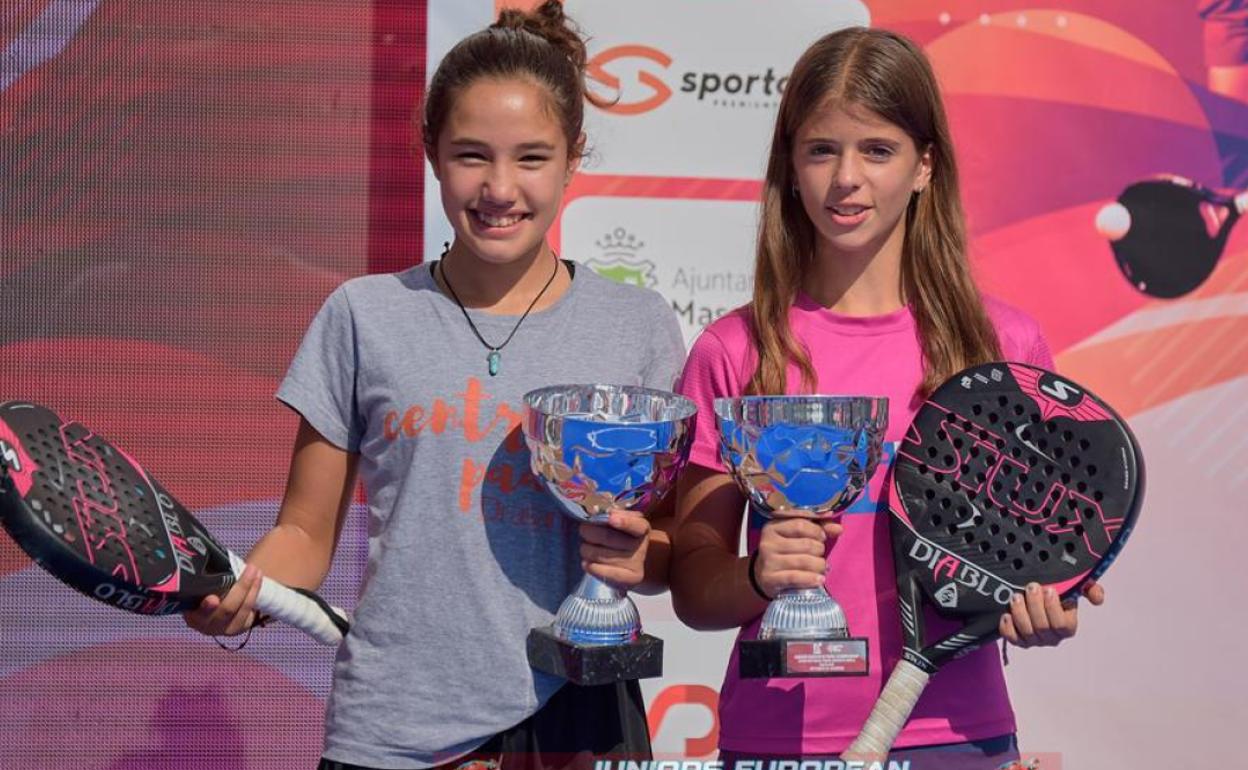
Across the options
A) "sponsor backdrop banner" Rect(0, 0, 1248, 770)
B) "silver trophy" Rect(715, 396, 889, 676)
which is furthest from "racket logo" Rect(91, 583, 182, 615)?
"sponsor backdrop banner" Rect(0, 0, 1248, 770)

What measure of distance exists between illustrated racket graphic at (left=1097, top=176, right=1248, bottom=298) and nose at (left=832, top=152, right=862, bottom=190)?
1.46 metres

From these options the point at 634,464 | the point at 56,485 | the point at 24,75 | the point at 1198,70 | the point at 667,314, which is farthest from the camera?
the point at 1198,70

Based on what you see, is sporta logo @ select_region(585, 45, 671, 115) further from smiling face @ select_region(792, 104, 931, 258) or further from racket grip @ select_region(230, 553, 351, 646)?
racket grip @ select_region(230, 553, 351, 646)

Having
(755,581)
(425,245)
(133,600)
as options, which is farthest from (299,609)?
(425,245)

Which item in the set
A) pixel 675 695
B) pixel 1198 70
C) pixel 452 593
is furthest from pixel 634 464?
pixel 1198 70

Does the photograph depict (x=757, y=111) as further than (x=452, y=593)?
Yes

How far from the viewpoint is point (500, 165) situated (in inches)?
76.5

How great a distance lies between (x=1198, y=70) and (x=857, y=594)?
1959 mm

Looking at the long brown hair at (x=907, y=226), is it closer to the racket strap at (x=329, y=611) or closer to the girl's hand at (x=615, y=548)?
the girl's hand at (x=615, y=548)

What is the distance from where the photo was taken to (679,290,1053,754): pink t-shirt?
195 centimetres

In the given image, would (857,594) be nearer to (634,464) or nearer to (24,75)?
Result: (634,464)

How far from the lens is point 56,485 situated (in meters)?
1.67

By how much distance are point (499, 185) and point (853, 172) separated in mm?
526

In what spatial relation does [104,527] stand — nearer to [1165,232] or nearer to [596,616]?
[596,616]
